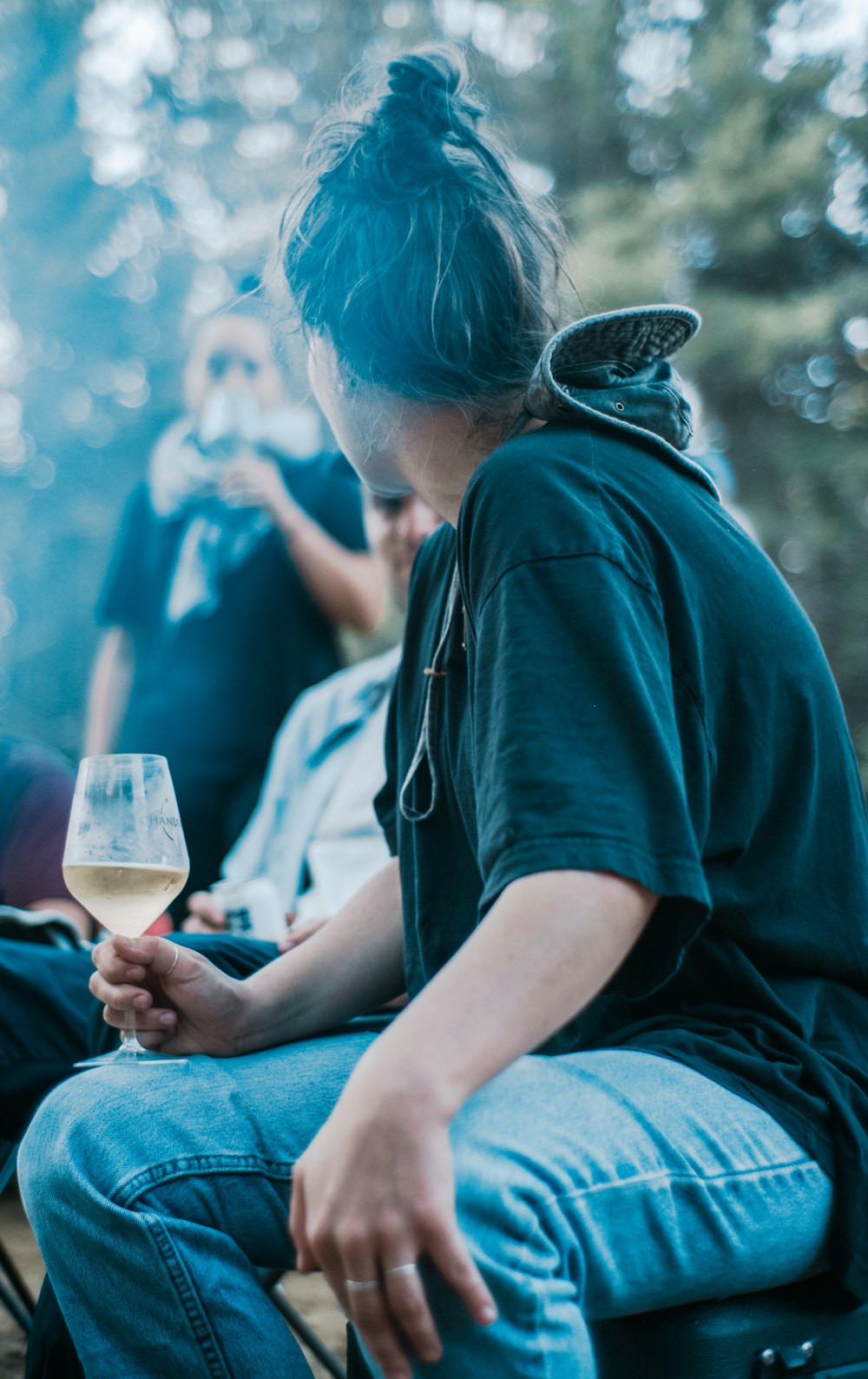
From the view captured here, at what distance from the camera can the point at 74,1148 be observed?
85 cm

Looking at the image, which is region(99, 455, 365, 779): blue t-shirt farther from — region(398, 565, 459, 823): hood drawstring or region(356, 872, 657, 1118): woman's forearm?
region(356, 872, 657, 1118): woman's forearm

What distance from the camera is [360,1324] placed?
624mm

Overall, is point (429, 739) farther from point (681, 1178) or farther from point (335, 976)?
point (681, 1178)

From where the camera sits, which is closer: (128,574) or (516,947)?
(516,947)

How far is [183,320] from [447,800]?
311 inches

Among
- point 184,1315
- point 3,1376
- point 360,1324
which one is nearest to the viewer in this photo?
point 360,1324

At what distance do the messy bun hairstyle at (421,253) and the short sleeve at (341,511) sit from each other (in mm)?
1800

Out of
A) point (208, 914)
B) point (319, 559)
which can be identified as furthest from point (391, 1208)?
point (319, 559)

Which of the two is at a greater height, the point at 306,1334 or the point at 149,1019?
the point at 149,1019

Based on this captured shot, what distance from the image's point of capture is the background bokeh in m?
7.26

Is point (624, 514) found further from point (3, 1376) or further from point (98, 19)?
point (98, 19)

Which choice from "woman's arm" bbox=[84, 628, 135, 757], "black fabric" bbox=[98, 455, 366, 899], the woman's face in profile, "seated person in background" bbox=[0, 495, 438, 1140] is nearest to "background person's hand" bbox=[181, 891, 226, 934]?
"seated person in background" bbox=[0, 495, 438, 1140]

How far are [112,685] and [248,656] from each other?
1.64 ft

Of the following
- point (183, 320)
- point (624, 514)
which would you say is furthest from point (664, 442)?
point (183, 320)
